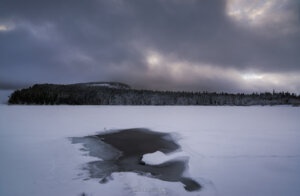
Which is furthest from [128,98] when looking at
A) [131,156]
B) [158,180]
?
[158,180]

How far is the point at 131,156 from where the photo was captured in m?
7.79

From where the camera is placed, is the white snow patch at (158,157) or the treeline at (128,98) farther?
the treeline at (128,98)

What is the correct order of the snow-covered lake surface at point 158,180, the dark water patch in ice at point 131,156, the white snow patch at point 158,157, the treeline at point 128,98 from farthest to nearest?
1. the treeline at point 128,98
2. the white snow patch at point 158,157
3. the dark water patch in ice at point 131,156
4. the snow-covered lake surface at point 158,180

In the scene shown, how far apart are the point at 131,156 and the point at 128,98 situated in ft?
220

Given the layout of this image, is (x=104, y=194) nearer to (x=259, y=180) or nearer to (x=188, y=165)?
(x=188, y=165)

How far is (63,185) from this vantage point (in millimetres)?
5055

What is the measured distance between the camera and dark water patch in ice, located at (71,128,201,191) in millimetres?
5860

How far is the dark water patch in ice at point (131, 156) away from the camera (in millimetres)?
5860

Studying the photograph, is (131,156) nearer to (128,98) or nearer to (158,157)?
(158,157)

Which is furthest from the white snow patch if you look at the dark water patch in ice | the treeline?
the treeline

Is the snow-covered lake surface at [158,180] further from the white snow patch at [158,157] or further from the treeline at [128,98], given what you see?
the treeline at [128,98]

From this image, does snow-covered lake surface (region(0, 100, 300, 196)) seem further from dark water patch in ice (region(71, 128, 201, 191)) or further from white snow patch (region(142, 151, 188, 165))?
dark water patch in ice (region(71, 128, 201, 191))

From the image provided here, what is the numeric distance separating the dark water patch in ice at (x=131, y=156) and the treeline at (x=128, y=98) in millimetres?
55841

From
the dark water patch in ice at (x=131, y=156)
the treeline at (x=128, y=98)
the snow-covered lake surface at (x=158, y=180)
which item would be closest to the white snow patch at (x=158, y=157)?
the snow-covered lake surface at (x=158, y=180)
